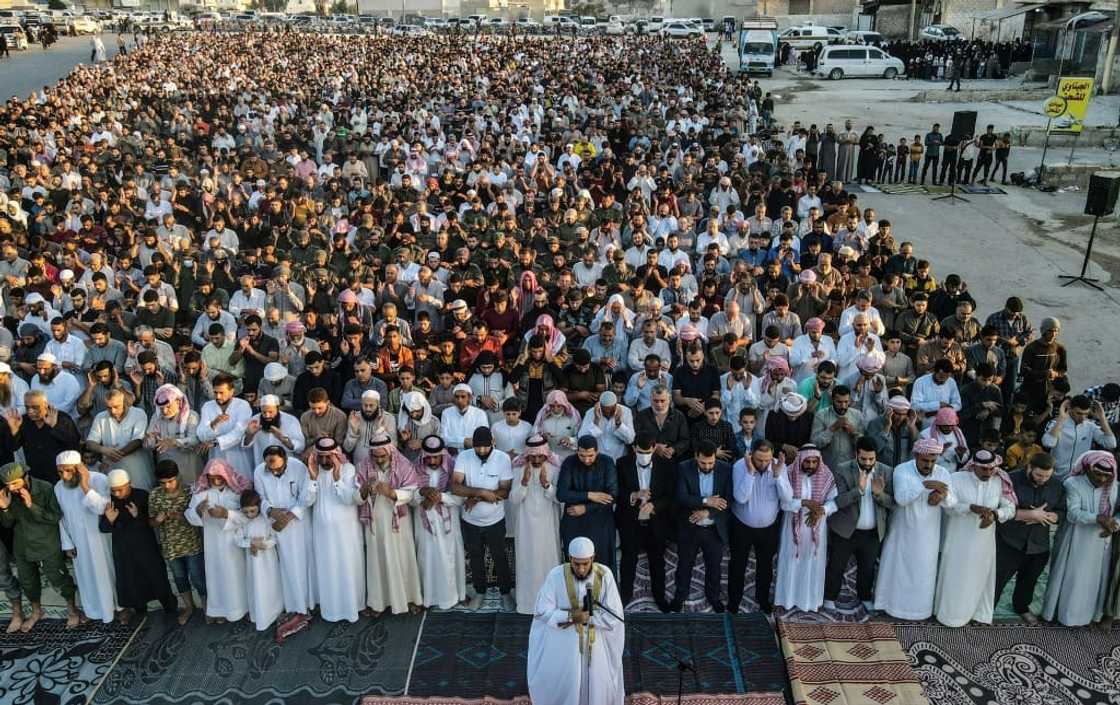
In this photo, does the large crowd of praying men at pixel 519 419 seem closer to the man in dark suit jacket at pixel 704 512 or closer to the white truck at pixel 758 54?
the man in dark suit jacket at pixel 704 512

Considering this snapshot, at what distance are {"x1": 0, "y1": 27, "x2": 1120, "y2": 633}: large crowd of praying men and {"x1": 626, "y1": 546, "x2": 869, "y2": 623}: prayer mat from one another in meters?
0.06

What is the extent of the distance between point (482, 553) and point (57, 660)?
2.81m

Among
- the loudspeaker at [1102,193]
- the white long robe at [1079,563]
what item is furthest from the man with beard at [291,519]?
the loudspeaker at [1102,193]

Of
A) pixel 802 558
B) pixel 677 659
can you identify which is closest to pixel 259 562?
pixel 677 659

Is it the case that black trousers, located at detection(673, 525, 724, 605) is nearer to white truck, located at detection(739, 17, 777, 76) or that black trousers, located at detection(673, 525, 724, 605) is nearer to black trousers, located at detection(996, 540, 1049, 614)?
black trousers, located at detection(996, 540, 1049, 614)

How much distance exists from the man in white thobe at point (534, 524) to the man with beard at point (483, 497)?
105 mm

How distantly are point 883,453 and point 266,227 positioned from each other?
869 centimetres

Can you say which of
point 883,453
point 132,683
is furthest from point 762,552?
point 132,683

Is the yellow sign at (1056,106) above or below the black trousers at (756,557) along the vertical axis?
above

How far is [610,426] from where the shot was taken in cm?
618

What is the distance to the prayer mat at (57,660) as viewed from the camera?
5.13 meters

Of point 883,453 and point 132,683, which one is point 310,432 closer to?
point 132,683

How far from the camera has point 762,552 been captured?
568 cm

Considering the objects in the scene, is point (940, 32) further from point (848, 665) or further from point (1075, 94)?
point (848, 665)
